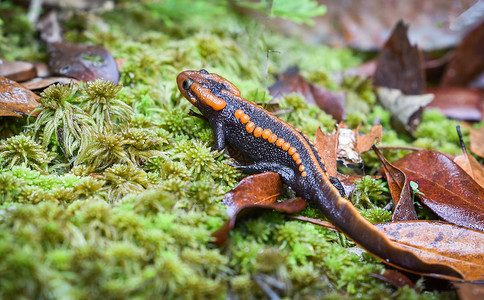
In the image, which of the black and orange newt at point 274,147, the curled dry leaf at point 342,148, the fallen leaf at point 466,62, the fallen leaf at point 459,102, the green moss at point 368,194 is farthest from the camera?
the fallen leaf at point 466,62

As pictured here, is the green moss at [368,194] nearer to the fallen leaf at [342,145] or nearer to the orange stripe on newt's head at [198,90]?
the fallen leaf at [342,145]

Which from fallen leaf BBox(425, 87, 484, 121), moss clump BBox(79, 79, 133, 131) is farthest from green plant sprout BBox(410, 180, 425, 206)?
moss clump BBox(79, 79, 133, 131)

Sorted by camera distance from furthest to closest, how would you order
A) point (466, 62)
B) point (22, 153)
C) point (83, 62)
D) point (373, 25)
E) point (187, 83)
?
1. point (373, 25)
2. point (466, 62)
3. point (83, 62)
4. point (187, 83)
5. point (22, 153)

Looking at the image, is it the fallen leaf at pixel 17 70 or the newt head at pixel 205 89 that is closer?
the newt head at pixel 205 89

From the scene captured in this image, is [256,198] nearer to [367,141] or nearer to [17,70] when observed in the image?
[367,141]

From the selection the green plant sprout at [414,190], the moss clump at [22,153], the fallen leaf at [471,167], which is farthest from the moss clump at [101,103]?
the fallen leaf at [471,167]

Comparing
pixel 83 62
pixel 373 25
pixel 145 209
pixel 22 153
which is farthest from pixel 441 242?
pixel 373 25

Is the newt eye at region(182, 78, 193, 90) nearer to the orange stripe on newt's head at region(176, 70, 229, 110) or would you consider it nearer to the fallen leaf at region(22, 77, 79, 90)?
the orange stripe on newt's head at region(176, 70, 229, 110)

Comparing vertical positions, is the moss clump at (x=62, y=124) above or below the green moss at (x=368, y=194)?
above
